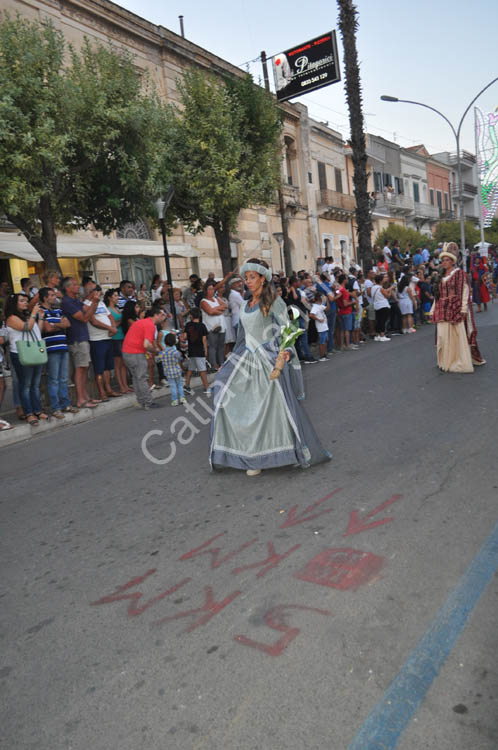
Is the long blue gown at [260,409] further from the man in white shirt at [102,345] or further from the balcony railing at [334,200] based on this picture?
the balcony railing at [334,200]

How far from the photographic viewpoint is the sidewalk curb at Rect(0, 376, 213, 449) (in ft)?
25.9

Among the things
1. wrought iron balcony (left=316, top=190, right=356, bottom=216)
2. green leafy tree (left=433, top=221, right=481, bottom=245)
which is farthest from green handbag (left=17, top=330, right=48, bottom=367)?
green leafy tree (left=433, top=221, right=481, bottom=245)

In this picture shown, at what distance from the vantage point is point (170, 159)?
1622 centimetres

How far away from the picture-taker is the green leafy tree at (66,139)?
1020 cm

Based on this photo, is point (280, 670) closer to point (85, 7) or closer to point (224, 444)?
point (224, 444)

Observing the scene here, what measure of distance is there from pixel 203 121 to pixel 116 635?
1543 centimetres

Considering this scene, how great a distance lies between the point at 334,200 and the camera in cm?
3419

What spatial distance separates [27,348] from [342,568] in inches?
238

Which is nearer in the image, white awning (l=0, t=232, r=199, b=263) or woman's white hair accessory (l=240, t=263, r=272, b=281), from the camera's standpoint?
woman's white hair accessory (l=240, t=263, r=272, b=281)

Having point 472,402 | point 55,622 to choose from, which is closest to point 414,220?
point 472,402

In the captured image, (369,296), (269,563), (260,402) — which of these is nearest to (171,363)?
(260,402)

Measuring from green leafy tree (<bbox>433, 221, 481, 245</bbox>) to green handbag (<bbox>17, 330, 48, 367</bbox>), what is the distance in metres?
40.4

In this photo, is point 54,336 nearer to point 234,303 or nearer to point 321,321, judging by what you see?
point 234,303

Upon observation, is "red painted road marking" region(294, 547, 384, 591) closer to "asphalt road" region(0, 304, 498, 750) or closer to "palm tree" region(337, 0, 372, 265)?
"asphalt road" region(0, 304, 498, 750)
